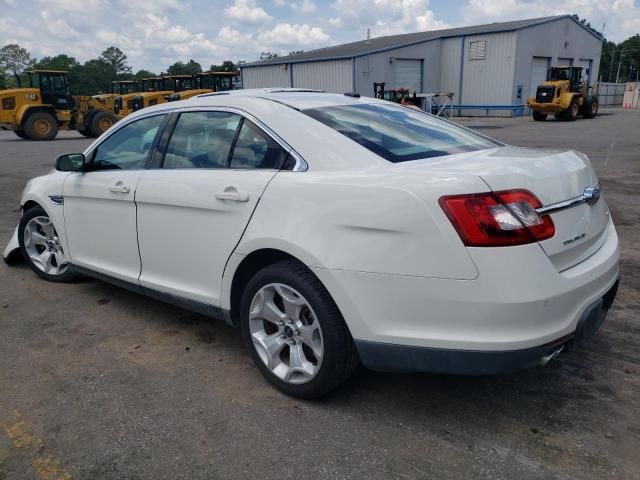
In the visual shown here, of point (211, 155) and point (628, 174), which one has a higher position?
point (211, 155)

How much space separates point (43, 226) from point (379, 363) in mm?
3436

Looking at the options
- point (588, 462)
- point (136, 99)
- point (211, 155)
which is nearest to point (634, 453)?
point (588, 462)

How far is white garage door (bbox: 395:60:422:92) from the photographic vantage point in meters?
34.5

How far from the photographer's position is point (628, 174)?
10031 mm

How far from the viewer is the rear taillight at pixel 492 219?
218cm

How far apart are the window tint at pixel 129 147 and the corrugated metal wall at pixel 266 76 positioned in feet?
110

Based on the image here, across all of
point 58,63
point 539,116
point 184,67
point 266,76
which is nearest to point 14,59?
point 58,63

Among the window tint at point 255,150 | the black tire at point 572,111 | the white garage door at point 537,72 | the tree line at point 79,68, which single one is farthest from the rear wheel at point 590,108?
the tree line at point 79,68

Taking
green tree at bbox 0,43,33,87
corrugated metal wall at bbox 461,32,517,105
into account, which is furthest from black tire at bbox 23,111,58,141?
green tree at bbox 0,43,33,87

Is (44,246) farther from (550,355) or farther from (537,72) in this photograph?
(537,72)

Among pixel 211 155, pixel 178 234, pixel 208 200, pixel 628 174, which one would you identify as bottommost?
pixel 628 174

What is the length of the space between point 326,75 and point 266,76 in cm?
633

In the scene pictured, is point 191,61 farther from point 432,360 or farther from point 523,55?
point 432,360

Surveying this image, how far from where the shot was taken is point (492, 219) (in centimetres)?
219
